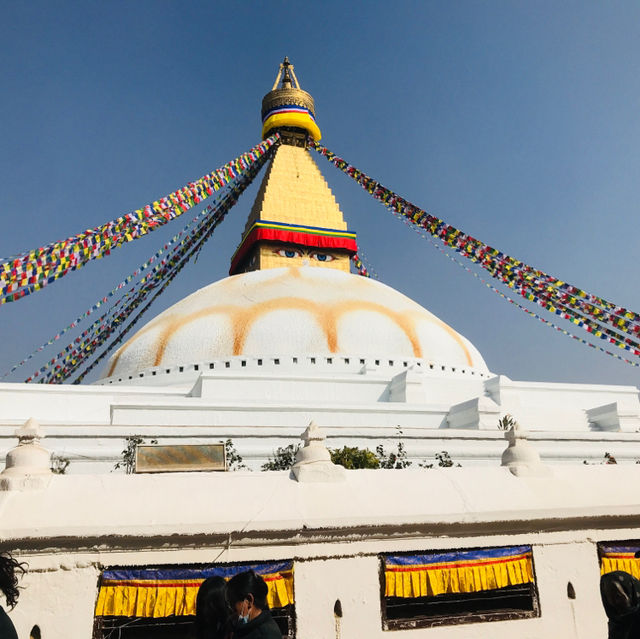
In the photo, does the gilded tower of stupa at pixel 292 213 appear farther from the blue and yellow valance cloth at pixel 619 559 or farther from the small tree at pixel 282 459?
the blue and yellow valance cloth at pixel 619 559

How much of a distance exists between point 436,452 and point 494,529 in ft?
20.3

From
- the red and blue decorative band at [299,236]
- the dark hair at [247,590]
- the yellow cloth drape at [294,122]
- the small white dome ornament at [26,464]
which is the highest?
the yellow cloth drape at [294,122]

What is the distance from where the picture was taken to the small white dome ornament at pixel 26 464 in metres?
3.64

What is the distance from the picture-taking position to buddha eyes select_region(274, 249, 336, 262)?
71.0 feet

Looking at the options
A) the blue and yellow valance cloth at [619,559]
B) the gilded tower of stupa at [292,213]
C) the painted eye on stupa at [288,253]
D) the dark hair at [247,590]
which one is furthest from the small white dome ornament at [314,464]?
the painted eye on stupa at [288,253]

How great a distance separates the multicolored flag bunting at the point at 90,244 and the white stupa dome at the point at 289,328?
2.67 meters

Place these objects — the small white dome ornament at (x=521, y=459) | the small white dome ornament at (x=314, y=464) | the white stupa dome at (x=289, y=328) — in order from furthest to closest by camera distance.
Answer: the white stupa dome at (x=289, y=328) → the small white dome ornament at (x=521, y=459) → the small white dome ornament at (x=314, y=464)

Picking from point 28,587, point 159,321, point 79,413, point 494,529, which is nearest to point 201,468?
point 28,587

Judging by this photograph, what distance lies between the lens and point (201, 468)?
183 inches

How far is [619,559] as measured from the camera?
4.24 meters

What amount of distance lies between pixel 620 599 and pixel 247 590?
161 centimetres

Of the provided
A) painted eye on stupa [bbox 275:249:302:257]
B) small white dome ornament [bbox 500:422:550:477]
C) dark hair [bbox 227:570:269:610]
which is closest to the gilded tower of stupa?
painted eye on stupa [bbox 275:249:302:257]

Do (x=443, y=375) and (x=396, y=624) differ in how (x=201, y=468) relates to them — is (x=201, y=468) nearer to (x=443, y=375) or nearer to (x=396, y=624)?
(x=396, y=624)

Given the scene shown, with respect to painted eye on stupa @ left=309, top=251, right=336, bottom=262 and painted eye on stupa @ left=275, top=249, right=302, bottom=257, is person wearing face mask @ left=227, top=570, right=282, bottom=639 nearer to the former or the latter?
painted eye on stupa @ left=275, top=249, right=302, bottom=257
